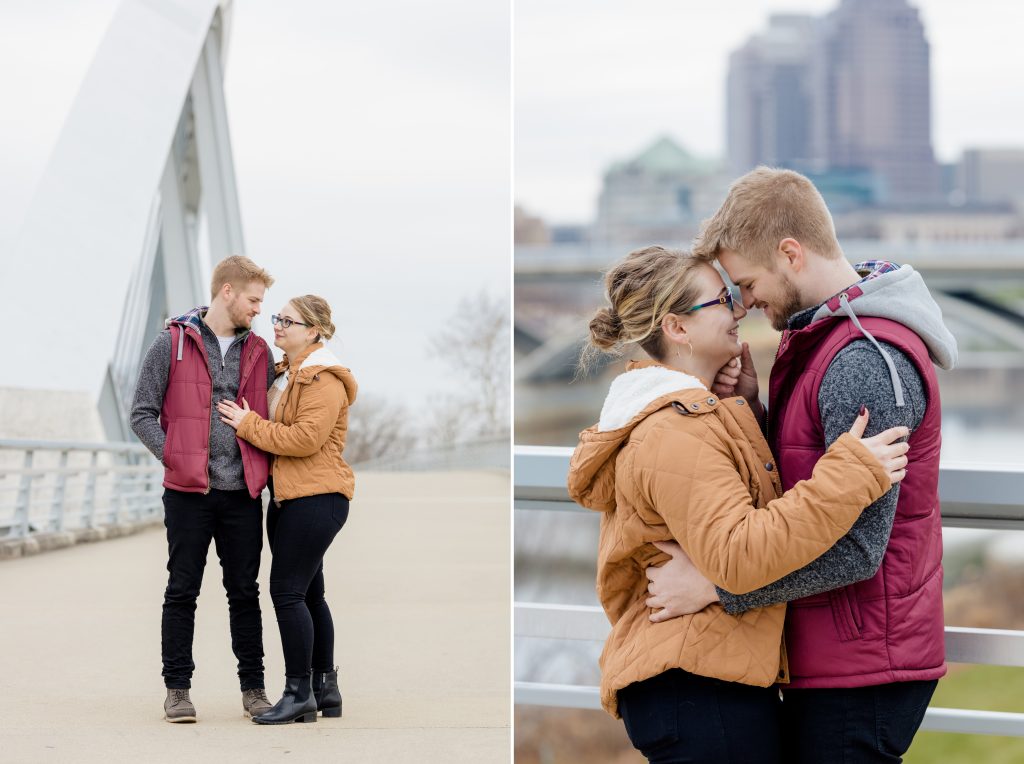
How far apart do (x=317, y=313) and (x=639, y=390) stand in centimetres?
191

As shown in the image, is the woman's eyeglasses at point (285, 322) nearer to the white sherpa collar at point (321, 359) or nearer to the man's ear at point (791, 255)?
the white sherpa collar at point (321, 359)

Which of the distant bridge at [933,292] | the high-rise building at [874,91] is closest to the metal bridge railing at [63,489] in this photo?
the distant bridge at [933,292]

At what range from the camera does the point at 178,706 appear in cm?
348

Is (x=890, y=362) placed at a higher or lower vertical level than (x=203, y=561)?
higher

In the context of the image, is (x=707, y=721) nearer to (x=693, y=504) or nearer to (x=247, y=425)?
(x=693, y=504)

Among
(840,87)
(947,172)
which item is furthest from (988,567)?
(840,87)

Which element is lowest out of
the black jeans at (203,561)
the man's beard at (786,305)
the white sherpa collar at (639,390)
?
the black jeans at (203,561)

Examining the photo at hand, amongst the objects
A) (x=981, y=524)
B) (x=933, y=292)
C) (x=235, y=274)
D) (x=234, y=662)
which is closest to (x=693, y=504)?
(x=981, y=524)

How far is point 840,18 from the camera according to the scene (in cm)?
5906

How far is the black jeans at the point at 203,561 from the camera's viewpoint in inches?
130

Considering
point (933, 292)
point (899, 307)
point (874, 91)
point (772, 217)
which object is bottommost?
point (899, 307)

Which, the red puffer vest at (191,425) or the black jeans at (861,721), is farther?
the red puffer vest at (191,425)

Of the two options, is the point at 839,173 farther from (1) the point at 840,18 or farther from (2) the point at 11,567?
(2) the point at 11,567

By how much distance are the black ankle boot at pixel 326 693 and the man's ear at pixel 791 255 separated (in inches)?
95.4
